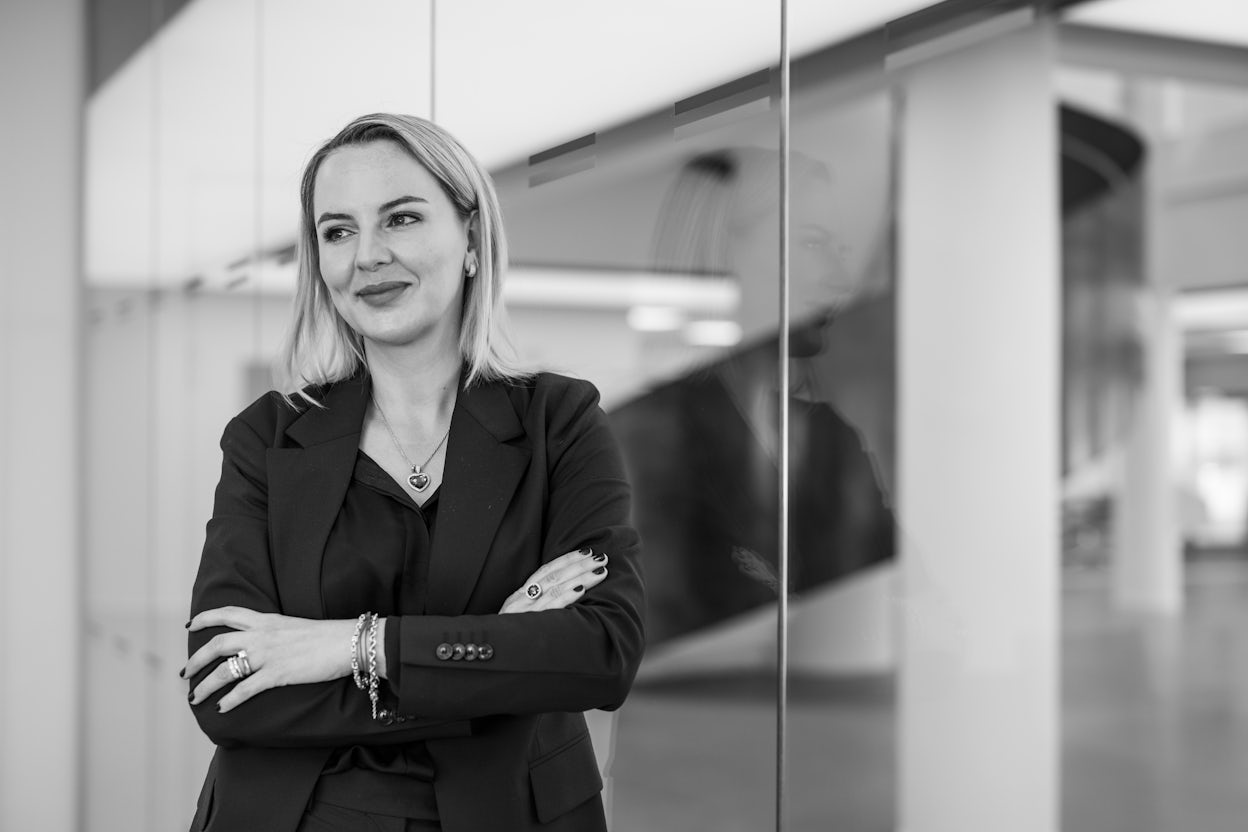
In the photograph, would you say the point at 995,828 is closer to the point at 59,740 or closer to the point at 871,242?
the point at 871,242

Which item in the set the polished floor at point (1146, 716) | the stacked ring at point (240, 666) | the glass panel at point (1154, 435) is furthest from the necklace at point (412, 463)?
the glass panel at point (1154, 435)

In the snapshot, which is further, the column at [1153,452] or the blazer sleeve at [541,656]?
the blazer sleeve at [541,656]

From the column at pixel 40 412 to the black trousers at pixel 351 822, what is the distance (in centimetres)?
381

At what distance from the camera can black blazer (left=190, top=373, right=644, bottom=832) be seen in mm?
1779

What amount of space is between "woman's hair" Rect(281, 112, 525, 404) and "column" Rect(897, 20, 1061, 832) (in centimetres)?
69

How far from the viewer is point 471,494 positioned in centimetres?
197

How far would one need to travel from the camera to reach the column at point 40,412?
204 inches

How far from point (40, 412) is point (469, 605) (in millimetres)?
3902

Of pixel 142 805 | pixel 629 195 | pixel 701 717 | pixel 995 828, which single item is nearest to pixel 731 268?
pixel 629 195

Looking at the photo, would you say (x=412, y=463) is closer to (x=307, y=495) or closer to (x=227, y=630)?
(x=307, y=495)

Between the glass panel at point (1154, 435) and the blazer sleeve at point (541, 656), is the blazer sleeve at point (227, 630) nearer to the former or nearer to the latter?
the blazer sleeve at point (541, 656)

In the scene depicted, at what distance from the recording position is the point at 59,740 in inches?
206

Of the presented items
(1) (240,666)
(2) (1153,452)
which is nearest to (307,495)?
(1) (240,666)

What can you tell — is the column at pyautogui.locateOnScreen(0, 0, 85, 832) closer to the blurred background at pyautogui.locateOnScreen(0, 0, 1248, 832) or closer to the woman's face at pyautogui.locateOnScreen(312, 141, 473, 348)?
the blurred background at pyautogui.locateOnScreen(0, 0, 1248, 832)
